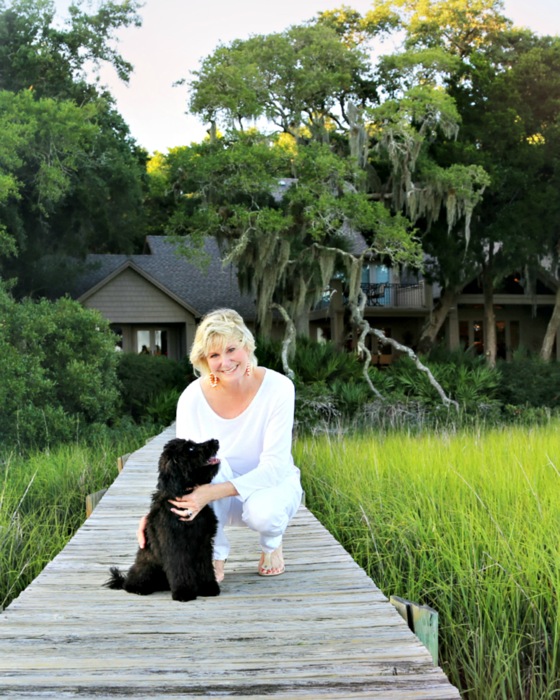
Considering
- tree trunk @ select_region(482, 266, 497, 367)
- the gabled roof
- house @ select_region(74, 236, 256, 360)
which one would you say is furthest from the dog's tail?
tree trunk @ select_region(482, 266, 497, 367)

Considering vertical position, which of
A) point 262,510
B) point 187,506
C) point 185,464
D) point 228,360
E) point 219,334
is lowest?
point 262,510

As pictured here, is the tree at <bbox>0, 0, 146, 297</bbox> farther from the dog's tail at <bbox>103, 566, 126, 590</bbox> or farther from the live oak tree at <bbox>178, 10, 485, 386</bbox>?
the dog's tail at <bbox>103, 566, 126, 590</bbox>

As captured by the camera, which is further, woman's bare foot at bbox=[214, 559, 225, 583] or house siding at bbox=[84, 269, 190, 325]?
house siding at bbox=[84, 269, 190, 325]

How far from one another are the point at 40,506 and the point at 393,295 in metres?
21.3

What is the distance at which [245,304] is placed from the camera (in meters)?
26.0

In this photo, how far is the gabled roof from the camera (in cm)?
2494

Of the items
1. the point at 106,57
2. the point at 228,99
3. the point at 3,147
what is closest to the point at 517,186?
the point at 228,99

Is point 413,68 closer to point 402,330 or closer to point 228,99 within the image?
point 228,99

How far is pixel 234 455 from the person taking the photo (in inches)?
149

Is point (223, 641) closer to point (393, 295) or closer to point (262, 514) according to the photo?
point (262, 514)

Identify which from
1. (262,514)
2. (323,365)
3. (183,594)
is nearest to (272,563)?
(262,514)

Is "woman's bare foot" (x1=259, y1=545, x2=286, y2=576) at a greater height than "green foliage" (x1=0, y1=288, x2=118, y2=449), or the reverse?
"green foliage" (x1=0, y1=288, x2=118, y2=449)

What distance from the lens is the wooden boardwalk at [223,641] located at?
2.50 meters

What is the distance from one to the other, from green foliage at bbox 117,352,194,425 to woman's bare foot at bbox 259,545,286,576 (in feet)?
41.9
